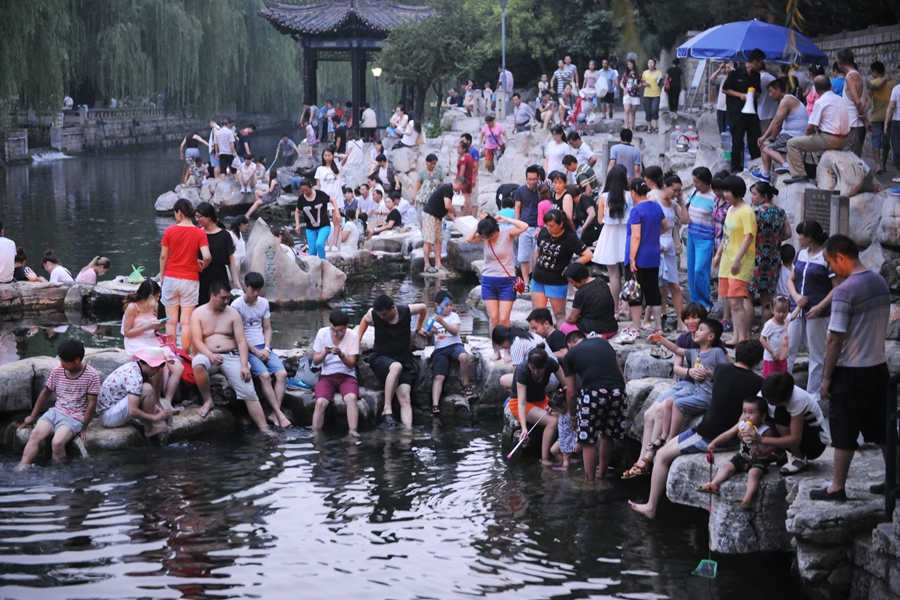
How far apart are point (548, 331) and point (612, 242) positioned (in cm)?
158

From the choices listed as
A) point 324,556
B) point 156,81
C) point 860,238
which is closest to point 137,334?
point 324,556

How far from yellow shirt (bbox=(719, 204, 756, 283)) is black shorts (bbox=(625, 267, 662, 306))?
89 cm

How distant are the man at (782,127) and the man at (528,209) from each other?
249 centimetres

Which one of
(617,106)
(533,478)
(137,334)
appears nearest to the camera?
(533,478)

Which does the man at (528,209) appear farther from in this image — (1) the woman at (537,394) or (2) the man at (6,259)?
(2) the man at (6,259)

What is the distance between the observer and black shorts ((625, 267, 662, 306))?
9.84 meters

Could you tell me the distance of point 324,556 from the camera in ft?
22.8

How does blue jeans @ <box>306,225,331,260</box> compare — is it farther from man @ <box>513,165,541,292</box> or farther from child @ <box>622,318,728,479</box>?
child @ <box>622,318,728,479</box>

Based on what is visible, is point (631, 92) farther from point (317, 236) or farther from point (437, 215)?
point (317, 236)

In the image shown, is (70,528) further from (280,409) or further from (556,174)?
(556,174)

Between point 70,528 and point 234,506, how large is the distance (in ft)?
3.78

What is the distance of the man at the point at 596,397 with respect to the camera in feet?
26.3

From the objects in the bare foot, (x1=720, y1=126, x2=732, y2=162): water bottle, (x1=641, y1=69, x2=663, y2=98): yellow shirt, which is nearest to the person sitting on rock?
the bare foot

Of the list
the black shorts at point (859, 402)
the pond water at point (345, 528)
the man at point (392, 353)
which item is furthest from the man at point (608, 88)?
the black shorts at point (859, 402)
